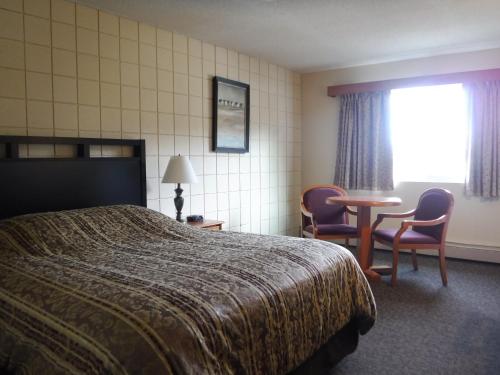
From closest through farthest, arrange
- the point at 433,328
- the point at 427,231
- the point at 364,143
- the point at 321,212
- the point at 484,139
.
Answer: the point at 433,328, the point at 427,231, the point at 484,139, the point at 321,212, the point at 364,143

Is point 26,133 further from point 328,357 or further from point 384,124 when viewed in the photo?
point 384,124

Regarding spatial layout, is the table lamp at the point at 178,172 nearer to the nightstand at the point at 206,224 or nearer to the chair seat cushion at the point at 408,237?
the nightstand at the point at 206,224

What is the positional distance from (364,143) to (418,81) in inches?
35.2

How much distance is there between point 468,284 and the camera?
11.8ft

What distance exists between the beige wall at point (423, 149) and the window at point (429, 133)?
4.6 inches

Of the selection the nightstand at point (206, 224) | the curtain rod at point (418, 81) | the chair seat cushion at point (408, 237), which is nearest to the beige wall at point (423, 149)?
the curtain rod at point (418, 81)

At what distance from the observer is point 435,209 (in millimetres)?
3793

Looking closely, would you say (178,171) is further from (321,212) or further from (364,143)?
(364,143)

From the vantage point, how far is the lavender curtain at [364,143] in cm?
484

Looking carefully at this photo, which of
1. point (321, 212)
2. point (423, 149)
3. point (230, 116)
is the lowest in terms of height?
point (321, 212)

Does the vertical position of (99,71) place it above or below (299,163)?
above

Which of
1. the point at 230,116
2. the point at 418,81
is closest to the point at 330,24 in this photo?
the point at 230,116

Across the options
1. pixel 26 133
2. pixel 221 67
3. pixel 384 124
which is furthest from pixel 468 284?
pixel 26 133

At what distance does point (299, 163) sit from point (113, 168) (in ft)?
9.69
